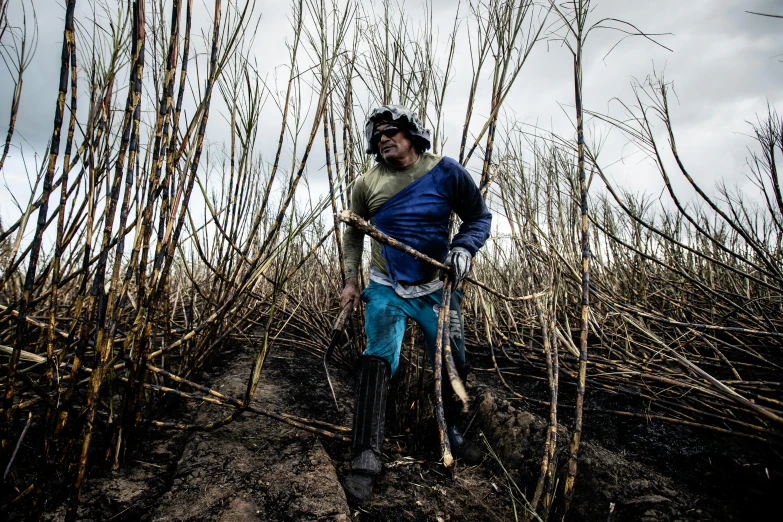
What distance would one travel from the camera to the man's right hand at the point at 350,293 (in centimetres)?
159

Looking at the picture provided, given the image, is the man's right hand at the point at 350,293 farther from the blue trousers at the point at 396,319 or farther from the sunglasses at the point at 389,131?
the sunglasses at the point at 389,131

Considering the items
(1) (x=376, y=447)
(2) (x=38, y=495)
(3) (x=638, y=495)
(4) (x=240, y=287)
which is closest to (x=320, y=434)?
(1) (x=376, y=447)

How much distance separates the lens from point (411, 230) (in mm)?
1616

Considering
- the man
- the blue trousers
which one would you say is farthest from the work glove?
the blue trousers

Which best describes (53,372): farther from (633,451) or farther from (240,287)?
(633,451)

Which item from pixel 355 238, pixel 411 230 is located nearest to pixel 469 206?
pixel 411 230

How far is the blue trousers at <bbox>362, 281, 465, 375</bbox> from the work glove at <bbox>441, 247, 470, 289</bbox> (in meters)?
0.25

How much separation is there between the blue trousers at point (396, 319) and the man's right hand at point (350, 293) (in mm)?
49

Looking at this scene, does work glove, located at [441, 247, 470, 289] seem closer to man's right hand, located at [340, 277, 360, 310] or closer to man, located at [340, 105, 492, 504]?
man, located at [340, 105, 492, 504]

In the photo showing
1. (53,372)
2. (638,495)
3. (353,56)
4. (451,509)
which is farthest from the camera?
(353,56)

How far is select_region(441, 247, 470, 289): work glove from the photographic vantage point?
4.32 ft

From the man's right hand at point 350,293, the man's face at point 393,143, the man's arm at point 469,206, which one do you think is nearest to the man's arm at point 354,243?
the man's right hand at point 350,293

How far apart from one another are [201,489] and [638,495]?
123 centimetres

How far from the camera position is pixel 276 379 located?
203 centimetres
